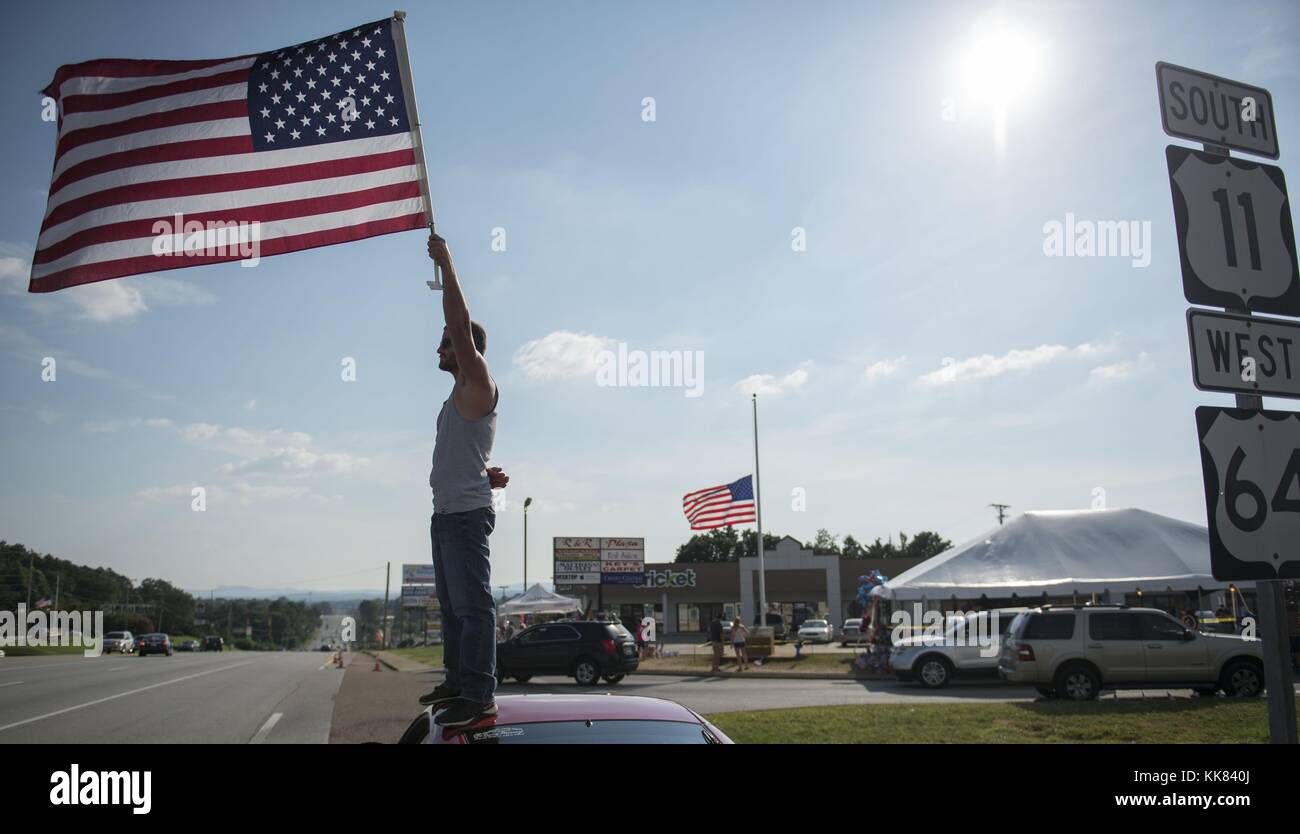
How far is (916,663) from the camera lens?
21.2 m

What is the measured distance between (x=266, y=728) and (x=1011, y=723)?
1136cm

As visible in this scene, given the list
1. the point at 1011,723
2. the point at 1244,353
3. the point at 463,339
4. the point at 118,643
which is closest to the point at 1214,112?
the point at 1244,353

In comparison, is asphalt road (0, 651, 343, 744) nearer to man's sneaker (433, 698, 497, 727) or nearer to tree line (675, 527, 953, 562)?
man's sneaker (433, 698, 497, 727)

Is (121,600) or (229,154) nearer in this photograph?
(229,154)

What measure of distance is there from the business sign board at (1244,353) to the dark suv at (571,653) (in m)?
21.4

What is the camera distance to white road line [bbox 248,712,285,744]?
1183cm

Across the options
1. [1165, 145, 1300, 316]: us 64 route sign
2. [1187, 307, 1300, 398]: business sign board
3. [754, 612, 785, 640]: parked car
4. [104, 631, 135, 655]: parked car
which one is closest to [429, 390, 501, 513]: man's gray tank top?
[1187, 307, 1300, 398]: business sign board

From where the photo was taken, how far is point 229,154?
5129 millimetres

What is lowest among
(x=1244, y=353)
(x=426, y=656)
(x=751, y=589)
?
(x=426, y=656)

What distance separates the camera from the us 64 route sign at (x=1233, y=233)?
11.2 ft

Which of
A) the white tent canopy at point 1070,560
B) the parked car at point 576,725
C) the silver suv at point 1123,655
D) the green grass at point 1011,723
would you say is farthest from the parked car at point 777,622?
the parked car at point 576,725

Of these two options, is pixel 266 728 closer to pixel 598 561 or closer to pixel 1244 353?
pixel 1244 353

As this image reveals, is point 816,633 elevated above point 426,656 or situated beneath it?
elevated above

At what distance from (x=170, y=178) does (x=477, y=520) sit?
121 inches
